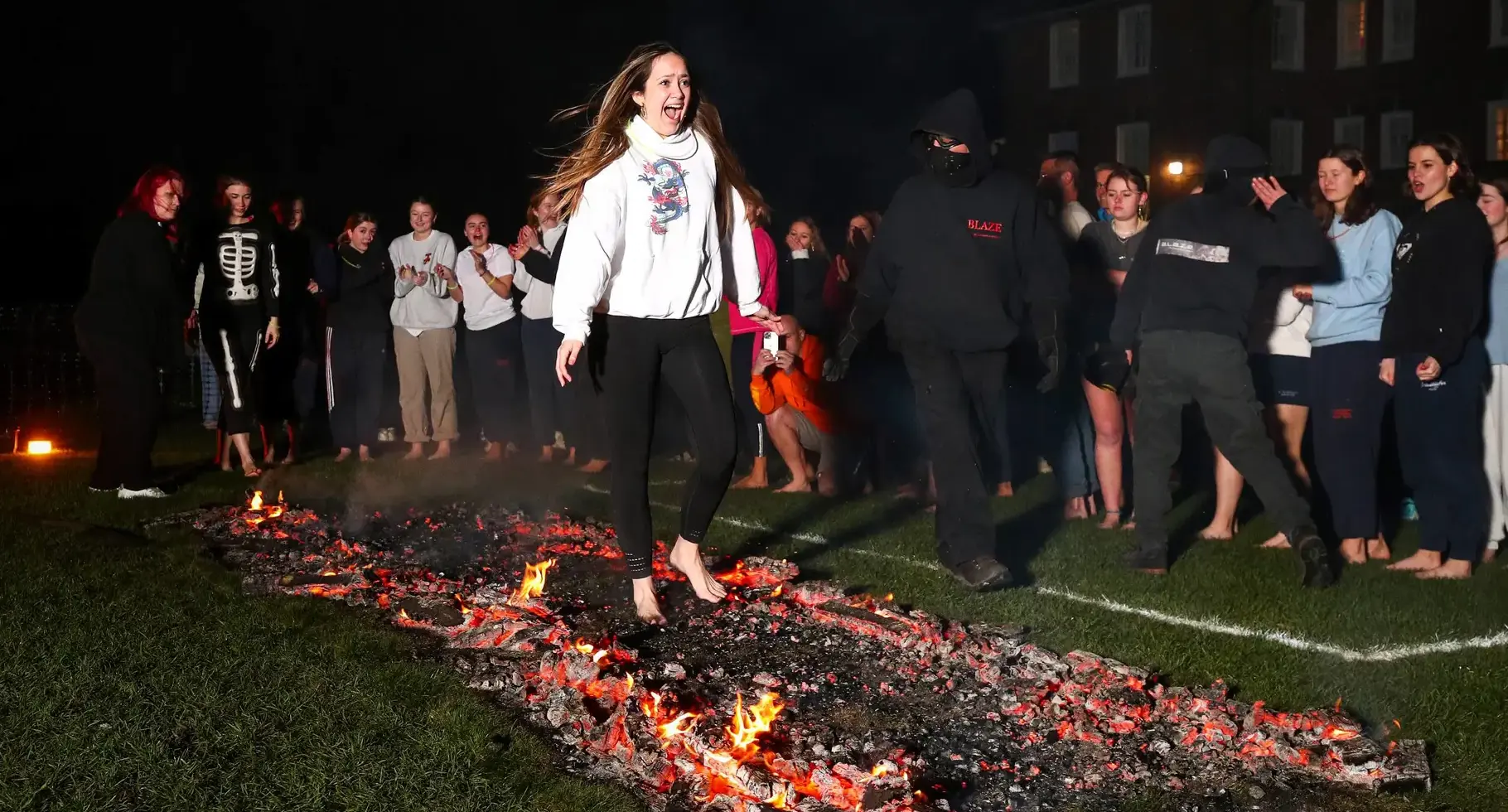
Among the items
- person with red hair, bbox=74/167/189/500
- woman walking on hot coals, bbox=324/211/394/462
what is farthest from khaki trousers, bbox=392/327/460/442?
person with red hair, bbox=74/167/189/500

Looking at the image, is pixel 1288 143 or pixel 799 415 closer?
pixel 799 415

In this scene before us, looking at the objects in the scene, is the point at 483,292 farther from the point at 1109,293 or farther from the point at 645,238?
the point at 645,238

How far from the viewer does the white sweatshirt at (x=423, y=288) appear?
484 inches

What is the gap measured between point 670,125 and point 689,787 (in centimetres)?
288

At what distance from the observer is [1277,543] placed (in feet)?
25.8

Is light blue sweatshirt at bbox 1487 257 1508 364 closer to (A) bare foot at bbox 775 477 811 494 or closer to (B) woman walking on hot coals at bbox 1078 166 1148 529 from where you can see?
(B) woman walking on hot coals at bbox 1078 166 1148 529

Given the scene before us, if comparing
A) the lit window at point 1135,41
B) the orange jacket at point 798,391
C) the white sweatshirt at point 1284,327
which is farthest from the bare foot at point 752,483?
the lit window at point 1135,41

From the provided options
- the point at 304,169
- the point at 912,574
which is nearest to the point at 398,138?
the point at 304,169

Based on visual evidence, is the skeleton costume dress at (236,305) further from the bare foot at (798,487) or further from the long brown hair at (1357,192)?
the long brown hair at (1357,192)

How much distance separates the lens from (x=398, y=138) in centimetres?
3262

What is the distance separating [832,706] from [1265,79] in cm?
4205

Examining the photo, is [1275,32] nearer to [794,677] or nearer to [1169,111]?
[1169,111]

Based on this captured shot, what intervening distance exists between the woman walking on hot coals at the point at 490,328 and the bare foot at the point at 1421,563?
7439mm

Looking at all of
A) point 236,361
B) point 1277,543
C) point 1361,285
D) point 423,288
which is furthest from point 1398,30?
point 236,361
